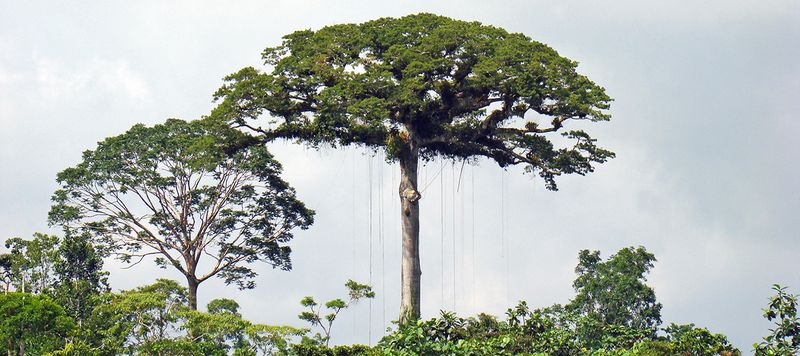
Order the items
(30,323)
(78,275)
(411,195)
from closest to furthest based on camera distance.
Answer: (30,323), (411,195), (78,275)

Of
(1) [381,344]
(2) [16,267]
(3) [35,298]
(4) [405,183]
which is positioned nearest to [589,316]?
(4) [405,183]

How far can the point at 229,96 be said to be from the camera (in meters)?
46.0

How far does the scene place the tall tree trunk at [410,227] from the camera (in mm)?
44375

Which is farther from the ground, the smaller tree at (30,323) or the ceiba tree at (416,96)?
the ceiba tree at (416,96)

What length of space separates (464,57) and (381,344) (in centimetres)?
1107

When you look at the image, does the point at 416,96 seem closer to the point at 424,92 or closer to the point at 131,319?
the point at 424,92

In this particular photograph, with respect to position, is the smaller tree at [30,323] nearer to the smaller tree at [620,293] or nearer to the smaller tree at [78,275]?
the smaller tree at [78,275]

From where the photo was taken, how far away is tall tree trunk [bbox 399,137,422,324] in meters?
44.4

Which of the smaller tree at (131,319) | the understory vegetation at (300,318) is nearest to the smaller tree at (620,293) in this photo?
the understory vegetation at (300,318)

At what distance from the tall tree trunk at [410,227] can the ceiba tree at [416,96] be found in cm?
3

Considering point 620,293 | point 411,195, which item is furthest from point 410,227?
point 620,293

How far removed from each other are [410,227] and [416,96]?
4234mm

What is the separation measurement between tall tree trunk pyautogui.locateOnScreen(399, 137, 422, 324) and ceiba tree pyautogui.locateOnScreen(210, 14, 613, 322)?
32 millimetres

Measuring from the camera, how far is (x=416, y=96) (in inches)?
1726
